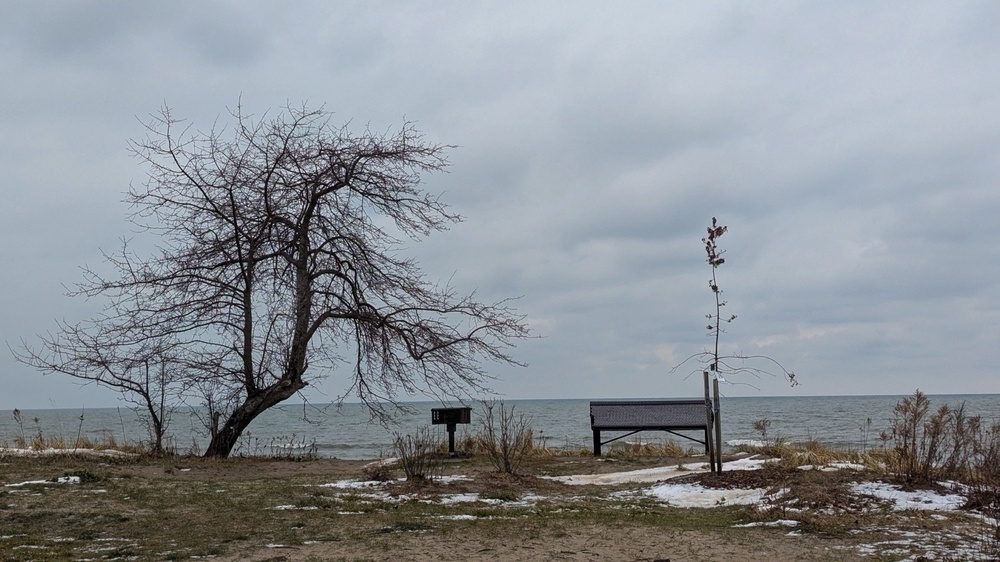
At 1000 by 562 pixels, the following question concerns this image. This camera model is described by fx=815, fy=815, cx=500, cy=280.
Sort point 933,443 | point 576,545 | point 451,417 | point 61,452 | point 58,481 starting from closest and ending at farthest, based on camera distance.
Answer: point 576,545, point 933,443, point 58,481, point 61,452, point 451,417

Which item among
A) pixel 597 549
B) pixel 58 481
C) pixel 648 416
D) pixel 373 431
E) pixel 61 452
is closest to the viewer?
pixel 597 549

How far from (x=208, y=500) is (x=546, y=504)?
3.60m

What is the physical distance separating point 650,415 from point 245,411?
715 centimetres

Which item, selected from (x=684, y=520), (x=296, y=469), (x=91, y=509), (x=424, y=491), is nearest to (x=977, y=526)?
(x=684, y=520)

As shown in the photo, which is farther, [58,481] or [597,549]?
[58,481]

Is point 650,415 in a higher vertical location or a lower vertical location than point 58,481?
higher

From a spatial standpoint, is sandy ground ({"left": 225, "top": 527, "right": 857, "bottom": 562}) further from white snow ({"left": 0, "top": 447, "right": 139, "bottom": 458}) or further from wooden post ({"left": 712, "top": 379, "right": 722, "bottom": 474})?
white snow ({"left": 0, "top": 447, "right": 139, "bottom": 458})

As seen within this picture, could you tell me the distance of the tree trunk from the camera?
1402 centimetres

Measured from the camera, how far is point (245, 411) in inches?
552

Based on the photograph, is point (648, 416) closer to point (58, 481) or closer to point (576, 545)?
point (576, 545)

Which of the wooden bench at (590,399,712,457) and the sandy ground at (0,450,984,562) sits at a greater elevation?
the wooden bench at (590,399,712,457)

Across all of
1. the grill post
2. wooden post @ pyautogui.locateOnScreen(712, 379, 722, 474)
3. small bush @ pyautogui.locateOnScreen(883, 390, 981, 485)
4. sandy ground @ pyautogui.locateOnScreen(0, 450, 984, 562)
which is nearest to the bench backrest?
the grill post

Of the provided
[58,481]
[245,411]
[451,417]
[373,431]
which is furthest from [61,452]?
[373,431]

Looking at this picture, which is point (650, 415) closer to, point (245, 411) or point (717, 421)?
point (717, 421)
